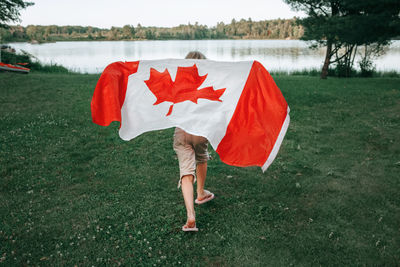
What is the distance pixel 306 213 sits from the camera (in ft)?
15.3

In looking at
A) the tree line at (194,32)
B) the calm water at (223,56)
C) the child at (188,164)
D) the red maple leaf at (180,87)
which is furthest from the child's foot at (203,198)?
the tree line at (194,32)

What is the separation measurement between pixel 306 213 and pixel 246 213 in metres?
0.94

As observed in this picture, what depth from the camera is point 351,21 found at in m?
14.7

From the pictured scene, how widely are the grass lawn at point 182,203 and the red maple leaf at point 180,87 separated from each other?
70.9 inches

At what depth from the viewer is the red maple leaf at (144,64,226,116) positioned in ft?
14.4

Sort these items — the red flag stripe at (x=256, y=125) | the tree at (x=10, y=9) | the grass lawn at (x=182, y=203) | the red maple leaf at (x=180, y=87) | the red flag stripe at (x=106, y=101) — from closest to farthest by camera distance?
the grass lawn at (x=182, y=203)
the red flag stripe at (x=256, y=125)
the red flag stripe at (x=106, y=101)
the red maple leaf at (x=180, y=87)
the tree at (x=10, y=9)

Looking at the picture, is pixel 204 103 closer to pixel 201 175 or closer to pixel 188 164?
pixel 188 164

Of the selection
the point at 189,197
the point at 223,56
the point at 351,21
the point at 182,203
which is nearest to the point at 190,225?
the point at 189,197

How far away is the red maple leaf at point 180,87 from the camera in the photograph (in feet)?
14.4

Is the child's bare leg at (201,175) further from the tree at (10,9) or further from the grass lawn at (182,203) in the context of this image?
the tree at (10,9)

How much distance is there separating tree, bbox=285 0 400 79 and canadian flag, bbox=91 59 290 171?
11799mm

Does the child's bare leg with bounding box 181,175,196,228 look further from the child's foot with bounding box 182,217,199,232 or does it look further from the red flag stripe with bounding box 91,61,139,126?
the red flag stripe with bounding box 91,61,139,126

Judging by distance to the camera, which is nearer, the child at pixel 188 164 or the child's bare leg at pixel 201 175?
the child at pixel 188 164

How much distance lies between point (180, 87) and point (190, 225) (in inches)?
79.0
